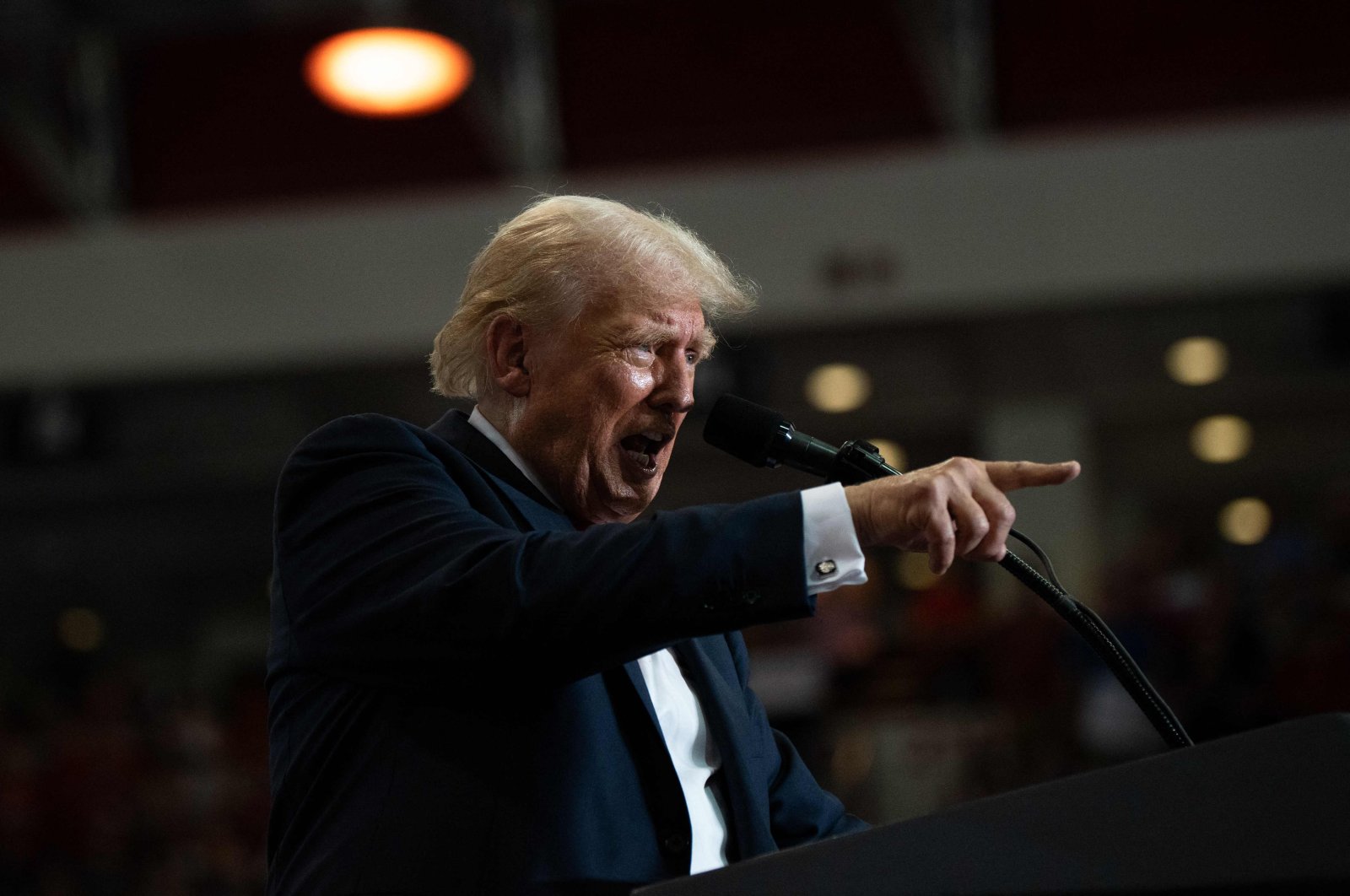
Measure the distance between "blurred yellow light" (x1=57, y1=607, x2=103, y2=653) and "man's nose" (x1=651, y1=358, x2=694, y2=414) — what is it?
20.4 ft

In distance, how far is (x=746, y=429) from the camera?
1424 millimetres

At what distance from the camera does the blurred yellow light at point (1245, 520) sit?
591cm

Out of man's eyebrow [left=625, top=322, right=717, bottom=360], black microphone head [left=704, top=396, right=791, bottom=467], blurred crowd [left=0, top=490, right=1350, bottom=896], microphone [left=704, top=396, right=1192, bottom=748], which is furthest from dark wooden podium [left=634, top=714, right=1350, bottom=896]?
blurred crowd [left=0, top=490, right=1350, bottom=896]

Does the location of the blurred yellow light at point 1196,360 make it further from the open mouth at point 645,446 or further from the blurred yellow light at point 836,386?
the open mouth at point 645,446

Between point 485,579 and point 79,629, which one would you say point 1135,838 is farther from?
point 79,629

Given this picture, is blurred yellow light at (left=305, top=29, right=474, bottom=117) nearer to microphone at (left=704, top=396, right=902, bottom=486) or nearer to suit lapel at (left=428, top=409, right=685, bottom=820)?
suit lapel at (left=428, top=409, right=685, bottom=820)

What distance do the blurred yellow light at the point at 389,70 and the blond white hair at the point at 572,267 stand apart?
3.38m

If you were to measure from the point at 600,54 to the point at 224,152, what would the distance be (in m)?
1.57

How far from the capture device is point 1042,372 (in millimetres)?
6191

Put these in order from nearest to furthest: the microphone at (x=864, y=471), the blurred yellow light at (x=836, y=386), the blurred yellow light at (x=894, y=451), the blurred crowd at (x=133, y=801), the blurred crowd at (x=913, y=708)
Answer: the microphone at (x=864, y=471) → the blurred crowd at (x=913, y=708) → the blurred crowd at (x=133, y=801) → the blurred yellow light at (x=836, y=386) → the blurred yellow light at (x=894, y=451)

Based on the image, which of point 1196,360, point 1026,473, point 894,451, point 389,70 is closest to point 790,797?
point 1026,473

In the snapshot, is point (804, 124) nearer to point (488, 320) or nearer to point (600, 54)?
point (600, 54)

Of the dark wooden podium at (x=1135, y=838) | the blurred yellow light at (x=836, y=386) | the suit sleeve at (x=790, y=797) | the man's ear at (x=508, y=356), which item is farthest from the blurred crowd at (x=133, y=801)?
the dark wooden podium at (x=1135, y=838)

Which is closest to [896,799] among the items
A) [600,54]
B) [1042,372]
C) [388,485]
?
[1042,372]
